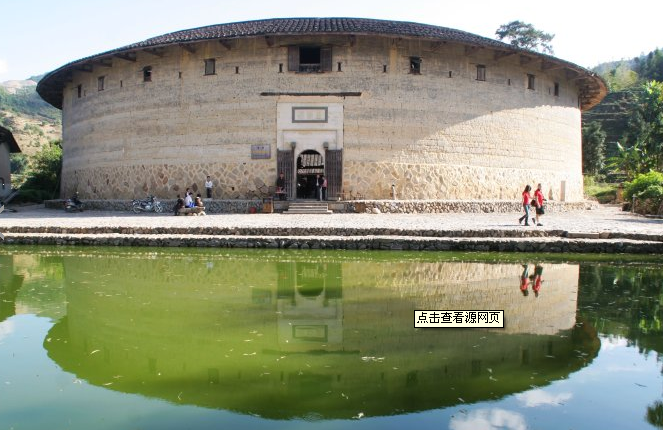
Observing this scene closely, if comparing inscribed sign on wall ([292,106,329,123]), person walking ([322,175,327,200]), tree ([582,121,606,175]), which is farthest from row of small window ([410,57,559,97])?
tree ([582,121,606,175])

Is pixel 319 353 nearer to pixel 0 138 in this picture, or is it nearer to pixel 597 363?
pixel 597 363

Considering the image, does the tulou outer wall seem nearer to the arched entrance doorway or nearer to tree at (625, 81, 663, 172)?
the arched entrance doorway

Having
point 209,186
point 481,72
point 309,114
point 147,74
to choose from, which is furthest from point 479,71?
point 147,74

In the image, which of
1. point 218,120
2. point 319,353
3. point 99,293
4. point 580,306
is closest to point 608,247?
point 580,306

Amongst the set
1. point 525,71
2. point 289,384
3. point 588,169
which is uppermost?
point 525,71

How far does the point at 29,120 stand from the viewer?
59656mm

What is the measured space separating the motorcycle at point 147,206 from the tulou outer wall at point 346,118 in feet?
3.14

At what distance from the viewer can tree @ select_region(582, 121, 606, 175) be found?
124ft

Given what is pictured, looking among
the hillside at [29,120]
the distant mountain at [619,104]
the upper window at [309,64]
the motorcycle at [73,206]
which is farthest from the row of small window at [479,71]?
the hillside at [29,120]

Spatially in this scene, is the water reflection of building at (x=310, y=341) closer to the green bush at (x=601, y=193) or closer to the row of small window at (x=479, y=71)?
the row of small window at (x=479, y=71)

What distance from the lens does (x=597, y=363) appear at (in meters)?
4.09

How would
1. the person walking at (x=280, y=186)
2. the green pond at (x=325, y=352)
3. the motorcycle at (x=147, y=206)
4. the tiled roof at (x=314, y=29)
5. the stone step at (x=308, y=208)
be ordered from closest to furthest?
1. the green pond at (x=325, y=352)
2. the stone step at (x=308, y=208)
3. the tiled roof at (x=314, y=29)
4. the person walking at (x=280, y=186)
5. the motorcycle at (x=147, y=206)

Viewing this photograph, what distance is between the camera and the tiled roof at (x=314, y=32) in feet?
57.0

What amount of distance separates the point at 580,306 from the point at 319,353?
10.7ft
